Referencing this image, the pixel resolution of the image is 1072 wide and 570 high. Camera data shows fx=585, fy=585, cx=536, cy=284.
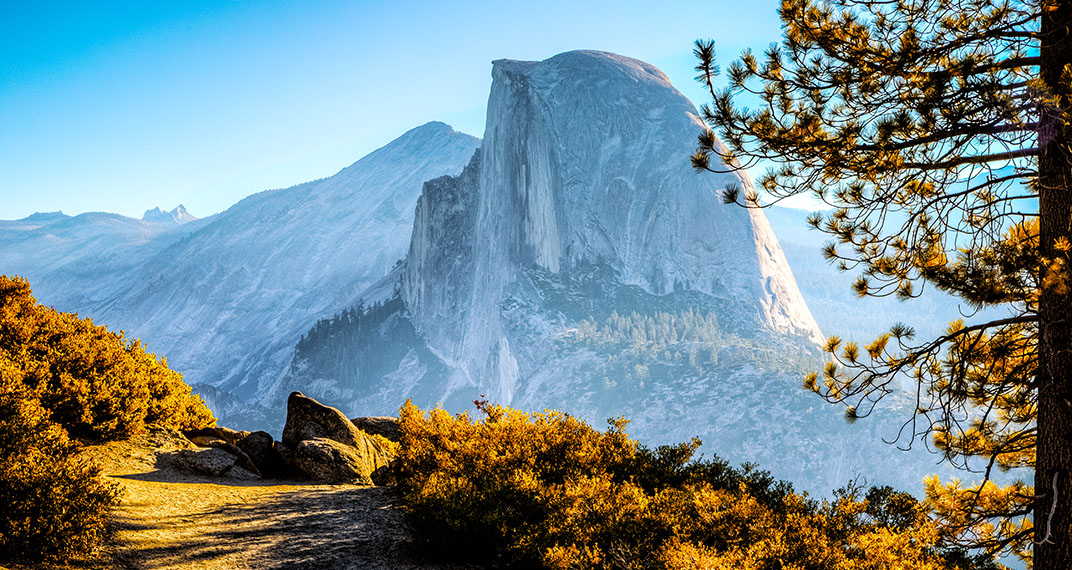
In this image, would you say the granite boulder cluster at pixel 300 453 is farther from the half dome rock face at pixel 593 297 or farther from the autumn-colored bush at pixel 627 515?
the half dome rock face at pixel 593 297

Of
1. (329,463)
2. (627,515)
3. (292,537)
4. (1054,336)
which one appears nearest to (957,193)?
(1054,336)

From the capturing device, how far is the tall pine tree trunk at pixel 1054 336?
5414 millimetres

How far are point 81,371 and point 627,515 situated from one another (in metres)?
8.73

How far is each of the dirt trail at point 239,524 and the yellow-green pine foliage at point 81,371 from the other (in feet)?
1.63

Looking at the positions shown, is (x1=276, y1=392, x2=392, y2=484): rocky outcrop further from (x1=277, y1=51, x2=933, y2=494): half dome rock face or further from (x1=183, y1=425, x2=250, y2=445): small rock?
(x1=277, y1=51, x2=933, y2=494): half dome rock face

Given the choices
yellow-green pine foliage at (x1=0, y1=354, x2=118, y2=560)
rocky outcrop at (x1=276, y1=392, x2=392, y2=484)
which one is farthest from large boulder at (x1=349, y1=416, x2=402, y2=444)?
yellow-green pine foliage at (x1=0, y1=354, x2=118, y2=560)

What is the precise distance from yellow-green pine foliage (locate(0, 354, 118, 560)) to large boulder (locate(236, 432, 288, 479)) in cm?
472

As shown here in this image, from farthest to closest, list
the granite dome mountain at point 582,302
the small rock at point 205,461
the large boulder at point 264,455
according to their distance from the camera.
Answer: the granite dome mountain at point 582,302 < the large boulder at point 264,455 < the small rock at point 205,461

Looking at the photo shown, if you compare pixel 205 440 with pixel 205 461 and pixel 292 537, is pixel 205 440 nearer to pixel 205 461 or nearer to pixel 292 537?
pixel 205 461

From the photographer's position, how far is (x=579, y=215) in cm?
17050

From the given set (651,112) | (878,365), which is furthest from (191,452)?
(651,112)

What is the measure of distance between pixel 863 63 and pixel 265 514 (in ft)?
30.3

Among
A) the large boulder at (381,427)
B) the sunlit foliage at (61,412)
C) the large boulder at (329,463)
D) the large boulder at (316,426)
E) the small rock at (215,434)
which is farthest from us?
the large boulder at (381,427)

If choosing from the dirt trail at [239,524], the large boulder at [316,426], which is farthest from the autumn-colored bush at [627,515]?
the large boulder at [316,426]
